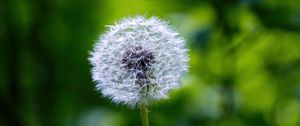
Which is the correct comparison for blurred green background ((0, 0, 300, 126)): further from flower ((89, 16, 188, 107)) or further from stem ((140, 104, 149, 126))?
stem ((140, 104, 149, 126))

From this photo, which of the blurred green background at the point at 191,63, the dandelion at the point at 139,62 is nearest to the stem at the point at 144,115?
the dandelion at the point at 139,62

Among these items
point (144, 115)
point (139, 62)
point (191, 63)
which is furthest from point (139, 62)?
point (191, 63)

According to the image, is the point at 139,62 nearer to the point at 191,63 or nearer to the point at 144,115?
the point at 144,115

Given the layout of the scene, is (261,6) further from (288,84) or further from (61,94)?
(61,94)

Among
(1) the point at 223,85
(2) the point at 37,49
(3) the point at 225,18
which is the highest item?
(2) the point at 37,49

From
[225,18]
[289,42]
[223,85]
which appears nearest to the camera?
[225,18]


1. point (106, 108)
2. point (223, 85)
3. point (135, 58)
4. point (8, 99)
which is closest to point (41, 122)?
point (8, 99)

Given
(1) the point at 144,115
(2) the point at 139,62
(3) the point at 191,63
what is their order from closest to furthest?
(1) the point at 144,115, (2) the point at 139,62, (3) the point at 191,63

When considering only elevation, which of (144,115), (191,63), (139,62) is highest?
(191,63)

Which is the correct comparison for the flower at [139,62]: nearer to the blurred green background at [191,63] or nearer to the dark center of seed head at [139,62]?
the dark center of seed head at [139,62]
